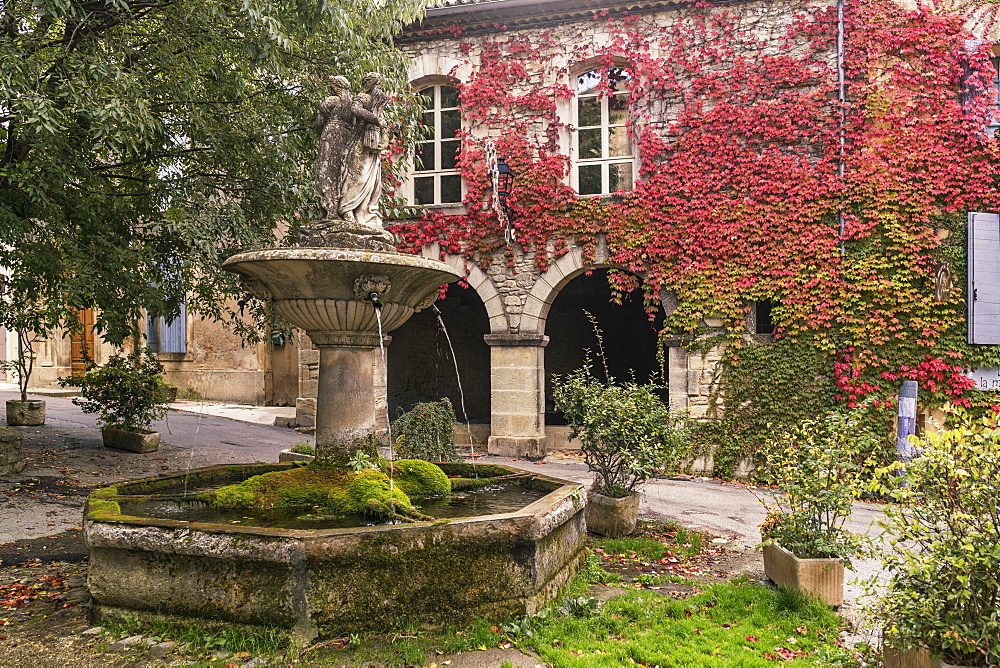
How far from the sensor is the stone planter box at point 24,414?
33.7ft

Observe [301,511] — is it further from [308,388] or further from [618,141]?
[308,388]

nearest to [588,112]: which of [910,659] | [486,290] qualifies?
[486,290]

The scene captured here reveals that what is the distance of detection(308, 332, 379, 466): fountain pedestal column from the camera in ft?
14.7

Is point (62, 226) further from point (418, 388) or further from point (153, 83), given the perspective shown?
point (418, 388)

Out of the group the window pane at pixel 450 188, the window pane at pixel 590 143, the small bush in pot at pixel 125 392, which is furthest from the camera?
the window pane at pixel 450 188

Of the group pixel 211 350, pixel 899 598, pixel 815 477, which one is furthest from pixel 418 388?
pixel 899 598

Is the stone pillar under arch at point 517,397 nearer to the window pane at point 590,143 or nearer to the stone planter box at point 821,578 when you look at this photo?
the window pane at point 590,143

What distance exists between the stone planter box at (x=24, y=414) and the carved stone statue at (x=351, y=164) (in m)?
8.43

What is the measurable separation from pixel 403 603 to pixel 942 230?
341 inches

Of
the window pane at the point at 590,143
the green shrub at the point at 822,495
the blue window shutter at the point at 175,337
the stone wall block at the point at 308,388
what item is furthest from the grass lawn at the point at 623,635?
the blue window shutter at the point at 175,337

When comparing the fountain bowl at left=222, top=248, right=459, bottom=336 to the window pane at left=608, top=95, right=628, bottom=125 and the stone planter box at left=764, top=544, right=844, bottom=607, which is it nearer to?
the stone planter box at left=764, top=544, right=844, bottom=607

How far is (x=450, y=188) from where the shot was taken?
10938 millimetres

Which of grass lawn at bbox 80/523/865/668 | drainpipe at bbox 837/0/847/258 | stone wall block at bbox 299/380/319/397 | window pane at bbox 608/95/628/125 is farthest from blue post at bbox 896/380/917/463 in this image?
stone wall block at bbox 299/380/319/397

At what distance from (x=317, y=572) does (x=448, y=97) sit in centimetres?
936
